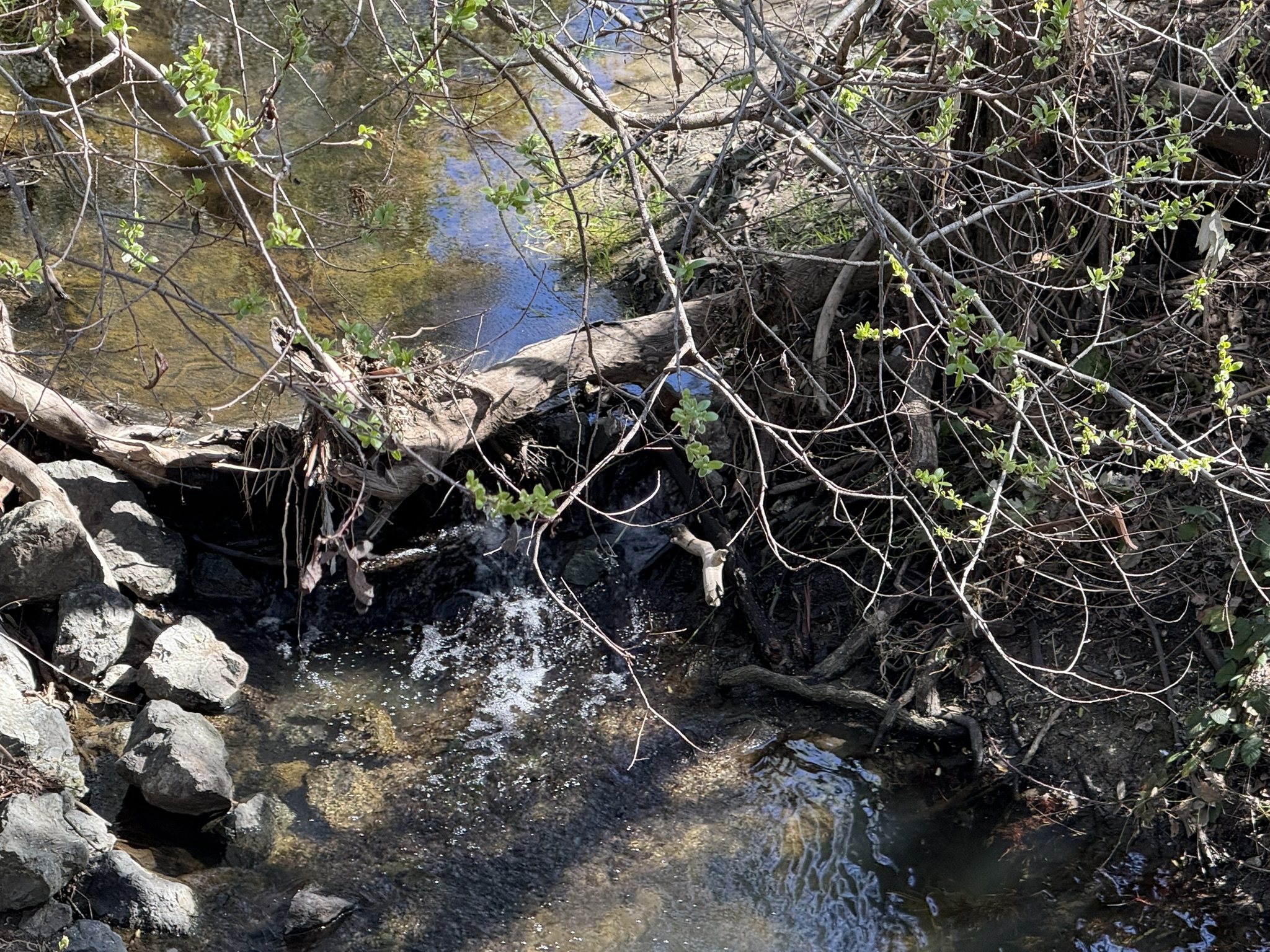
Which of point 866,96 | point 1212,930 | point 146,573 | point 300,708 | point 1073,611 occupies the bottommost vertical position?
point 1212,930

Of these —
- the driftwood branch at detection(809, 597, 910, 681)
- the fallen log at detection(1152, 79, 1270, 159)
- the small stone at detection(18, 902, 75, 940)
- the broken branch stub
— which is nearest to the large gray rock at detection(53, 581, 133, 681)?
the small stone at detection(18, 902, 75, 940)

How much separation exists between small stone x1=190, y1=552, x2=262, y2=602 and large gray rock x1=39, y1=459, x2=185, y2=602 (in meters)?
0.15

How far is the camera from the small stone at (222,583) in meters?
5.16

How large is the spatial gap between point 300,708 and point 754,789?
1.91m

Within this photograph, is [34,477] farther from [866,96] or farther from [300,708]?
[866,96]

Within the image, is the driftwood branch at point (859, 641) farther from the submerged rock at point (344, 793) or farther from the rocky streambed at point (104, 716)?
the rocky streambed at point (104, 716)

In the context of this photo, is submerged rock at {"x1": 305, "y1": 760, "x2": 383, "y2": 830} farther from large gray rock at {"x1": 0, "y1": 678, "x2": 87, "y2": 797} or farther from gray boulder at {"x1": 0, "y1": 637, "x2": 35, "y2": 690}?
gray boulder at {"x1": 0, "y1": 637, "x2": 35, "y2": 690}

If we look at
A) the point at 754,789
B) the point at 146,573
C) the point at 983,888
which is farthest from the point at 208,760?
the point at 983,888

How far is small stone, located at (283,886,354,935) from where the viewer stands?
365 cm

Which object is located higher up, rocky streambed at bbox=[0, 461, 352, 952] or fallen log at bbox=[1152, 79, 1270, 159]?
fallen log at bbox=[1152, 79, 1270, 159]

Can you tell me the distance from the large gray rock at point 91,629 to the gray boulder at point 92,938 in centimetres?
128

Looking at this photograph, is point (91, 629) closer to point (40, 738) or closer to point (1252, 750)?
point (40, 738)

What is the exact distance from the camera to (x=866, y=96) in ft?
10.8

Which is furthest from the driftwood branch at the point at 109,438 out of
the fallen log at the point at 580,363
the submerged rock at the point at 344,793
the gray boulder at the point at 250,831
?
the gray boulder at the point at 250,831
